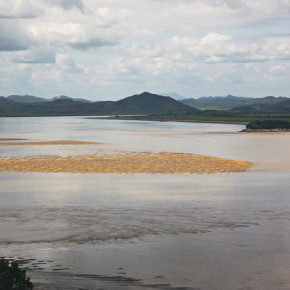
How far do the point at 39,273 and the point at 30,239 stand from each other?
21.1 ft

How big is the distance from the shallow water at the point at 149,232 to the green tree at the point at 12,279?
2.27m

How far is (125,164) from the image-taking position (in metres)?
66.1

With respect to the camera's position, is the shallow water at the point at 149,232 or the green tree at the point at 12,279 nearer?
the green tree at the point at 12,279

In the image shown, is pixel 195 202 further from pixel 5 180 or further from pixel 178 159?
pixel 178 159

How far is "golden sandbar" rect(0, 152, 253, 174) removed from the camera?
61.8 meters

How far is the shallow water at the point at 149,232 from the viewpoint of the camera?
22859 millimetres

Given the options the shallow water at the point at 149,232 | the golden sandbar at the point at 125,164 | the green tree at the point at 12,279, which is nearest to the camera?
the green tree at the point at 12,279

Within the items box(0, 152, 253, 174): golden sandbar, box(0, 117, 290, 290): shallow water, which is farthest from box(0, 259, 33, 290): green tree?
box(0, 152, 253, 174): golden sandbar

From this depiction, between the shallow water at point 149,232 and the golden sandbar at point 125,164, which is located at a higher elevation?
the golden sandbar at point 125,164

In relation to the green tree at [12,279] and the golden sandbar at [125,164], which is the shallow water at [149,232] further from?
the golden sandbar at [125,164]

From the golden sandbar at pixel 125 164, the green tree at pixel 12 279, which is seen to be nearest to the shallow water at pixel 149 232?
the green tree at pixel 12 279

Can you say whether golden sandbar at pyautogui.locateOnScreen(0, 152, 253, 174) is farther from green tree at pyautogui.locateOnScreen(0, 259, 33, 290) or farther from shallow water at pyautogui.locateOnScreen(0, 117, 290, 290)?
green tree at pyautogui.locateOnScreen(0, 259, 33, 290)

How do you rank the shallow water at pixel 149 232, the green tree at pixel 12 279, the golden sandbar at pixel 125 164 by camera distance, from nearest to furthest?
the green tree at pixel 12 279, the shallow water at pixel 149 232, the golden sandbar at pixel 125 164

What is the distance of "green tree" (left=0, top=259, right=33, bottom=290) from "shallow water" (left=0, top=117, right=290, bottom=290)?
227 cm
